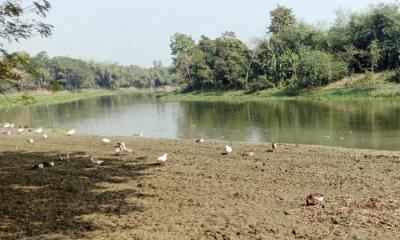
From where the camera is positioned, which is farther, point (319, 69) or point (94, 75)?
point (94, 75)

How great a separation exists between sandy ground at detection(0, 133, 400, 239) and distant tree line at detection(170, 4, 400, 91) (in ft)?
123

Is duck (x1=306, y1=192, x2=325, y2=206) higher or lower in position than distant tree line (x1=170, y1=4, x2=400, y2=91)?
lower

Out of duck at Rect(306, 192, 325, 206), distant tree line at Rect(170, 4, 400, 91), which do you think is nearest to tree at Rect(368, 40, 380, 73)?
distant tree line at Rect(170, 4, 400, 91)

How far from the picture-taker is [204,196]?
9.24 meters

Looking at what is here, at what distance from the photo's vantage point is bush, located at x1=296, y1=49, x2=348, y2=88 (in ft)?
167

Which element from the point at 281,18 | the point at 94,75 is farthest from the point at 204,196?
the point at 94,75

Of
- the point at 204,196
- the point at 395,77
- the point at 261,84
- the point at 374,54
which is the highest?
the point at 374,54

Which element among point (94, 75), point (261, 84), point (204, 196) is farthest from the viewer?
point (94, 75)

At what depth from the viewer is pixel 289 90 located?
181 feet

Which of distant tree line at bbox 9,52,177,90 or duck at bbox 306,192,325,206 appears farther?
distant tree line at bbox 9,52,177,90

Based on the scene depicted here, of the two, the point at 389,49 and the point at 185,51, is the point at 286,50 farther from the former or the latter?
the point at 185,51

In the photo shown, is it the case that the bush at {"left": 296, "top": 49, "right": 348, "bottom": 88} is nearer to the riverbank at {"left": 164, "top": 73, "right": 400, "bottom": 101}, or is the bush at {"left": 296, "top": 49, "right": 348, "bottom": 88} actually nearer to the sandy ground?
the riverbank at {"left": 164, "top": 73, "right": 400, "bottom": 101}

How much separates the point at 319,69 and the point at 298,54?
11.5 meters

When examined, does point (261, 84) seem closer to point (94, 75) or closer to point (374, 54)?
point (374, 54)
